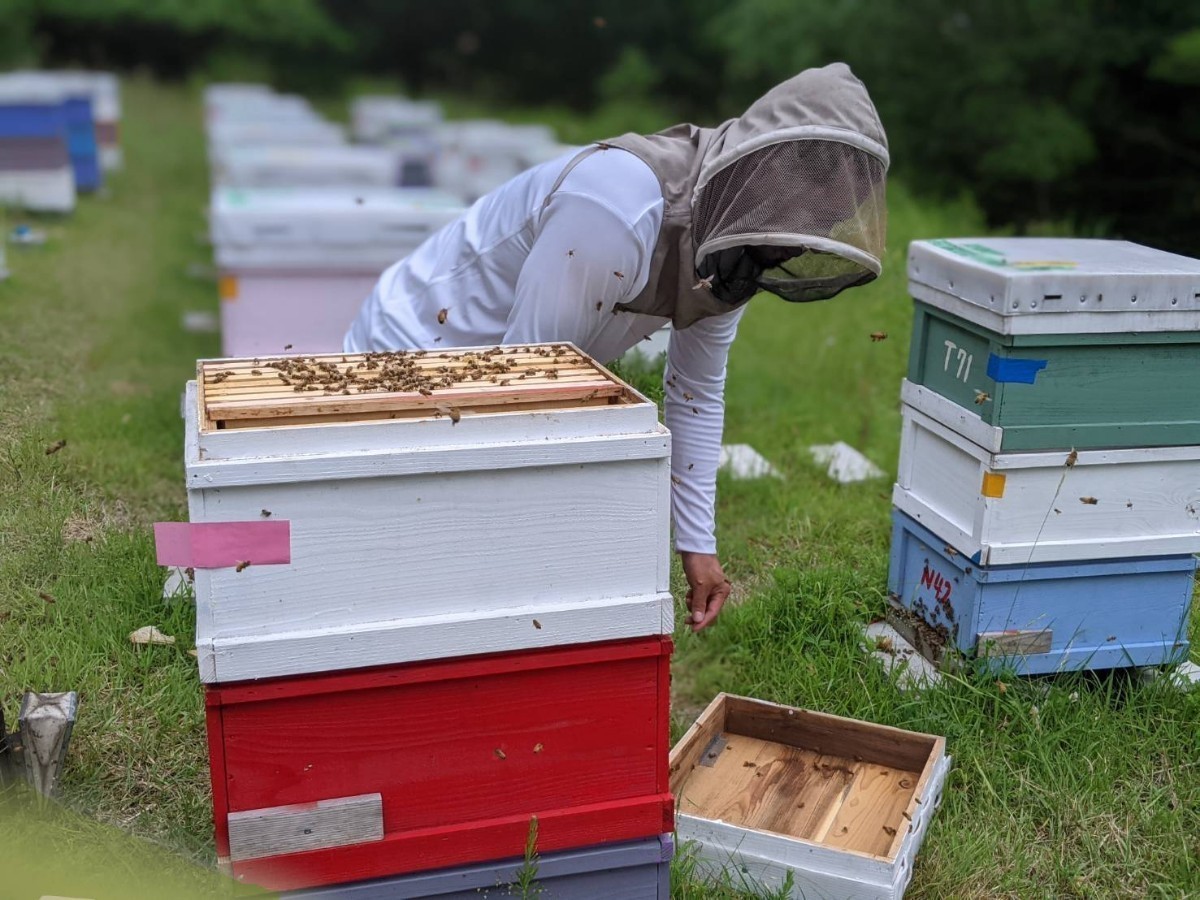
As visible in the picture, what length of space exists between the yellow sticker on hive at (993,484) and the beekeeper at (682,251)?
2.29ft

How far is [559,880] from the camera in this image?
2.11m

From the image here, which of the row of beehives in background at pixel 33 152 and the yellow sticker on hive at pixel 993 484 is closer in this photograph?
the yellow sticker on hive at pixel 993 484

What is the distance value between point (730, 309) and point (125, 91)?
2643cm

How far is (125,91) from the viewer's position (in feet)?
84.5

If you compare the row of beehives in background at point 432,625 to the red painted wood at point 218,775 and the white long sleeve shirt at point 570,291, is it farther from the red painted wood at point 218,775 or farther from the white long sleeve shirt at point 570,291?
the white long sleeve shirt at point 570,291

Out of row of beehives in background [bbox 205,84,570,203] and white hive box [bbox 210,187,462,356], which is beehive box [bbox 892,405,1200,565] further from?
row of beehives in background [bbox 205,84,570,203]

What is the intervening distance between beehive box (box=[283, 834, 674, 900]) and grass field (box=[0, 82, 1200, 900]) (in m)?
0.48

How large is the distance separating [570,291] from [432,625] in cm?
84

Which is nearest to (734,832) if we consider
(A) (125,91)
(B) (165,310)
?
(B) (165,310)

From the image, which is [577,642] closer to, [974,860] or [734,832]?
[734,832]

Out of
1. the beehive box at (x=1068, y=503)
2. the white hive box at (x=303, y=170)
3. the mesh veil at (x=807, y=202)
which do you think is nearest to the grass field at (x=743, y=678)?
the beehive box at (x=1068, y=503)

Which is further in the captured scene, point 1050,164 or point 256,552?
point 1050,164

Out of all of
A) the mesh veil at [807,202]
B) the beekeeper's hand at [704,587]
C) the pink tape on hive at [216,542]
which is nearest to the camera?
the pink tape on hive at [216,542]

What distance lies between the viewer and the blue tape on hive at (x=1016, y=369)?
2.94m
